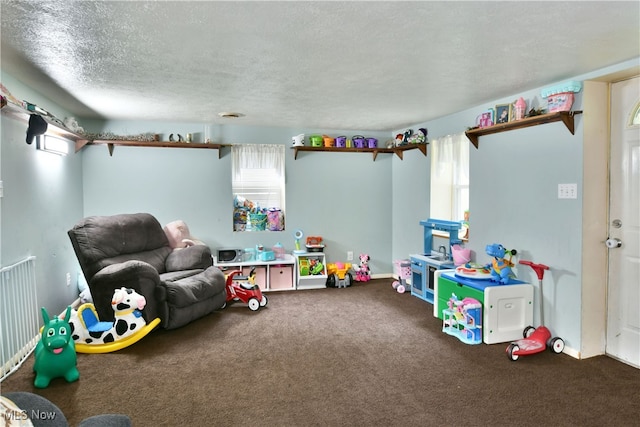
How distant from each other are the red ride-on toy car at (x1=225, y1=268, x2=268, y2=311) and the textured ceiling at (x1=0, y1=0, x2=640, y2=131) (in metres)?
1.90

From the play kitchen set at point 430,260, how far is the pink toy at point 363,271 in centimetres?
84

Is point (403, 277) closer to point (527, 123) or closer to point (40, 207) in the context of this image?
point (527, 123)

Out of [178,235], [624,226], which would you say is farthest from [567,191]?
[178,235]

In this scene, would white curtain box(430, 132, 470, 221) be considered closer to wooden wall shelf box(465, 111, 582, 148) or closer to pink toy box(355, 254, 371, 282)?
wooden wall shelf box(465, 111, 582, 148)

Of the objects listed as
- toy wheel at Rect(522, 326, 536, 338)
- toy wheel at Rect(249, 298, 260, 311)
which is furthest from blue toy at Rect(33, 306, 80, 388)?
toy wheel at Rect(522, 326, 536, 338)

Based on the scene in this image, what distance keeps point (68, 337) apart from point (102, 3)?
6.79ft

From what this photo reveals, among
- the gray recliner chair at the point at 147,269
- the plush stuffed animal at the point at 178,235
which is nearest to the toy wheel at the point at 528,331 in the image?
the gray recliner chair at the point at 147,269

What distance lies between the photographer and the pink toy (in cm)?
561

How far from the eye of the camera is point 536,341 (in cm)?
314

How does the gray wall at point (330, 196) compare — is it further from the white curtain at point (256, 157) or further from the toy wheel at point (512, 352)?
the toy wheel at point (512, 352)

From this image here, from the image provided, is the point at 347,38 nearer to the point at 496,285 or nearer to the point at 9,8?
the point at 9,8

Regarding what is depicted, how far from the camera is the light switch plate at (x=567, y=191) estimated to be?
120 inches

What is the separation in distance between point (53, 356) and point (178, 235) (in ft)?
7.44

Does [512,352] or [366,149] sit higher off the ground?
[366,149]
